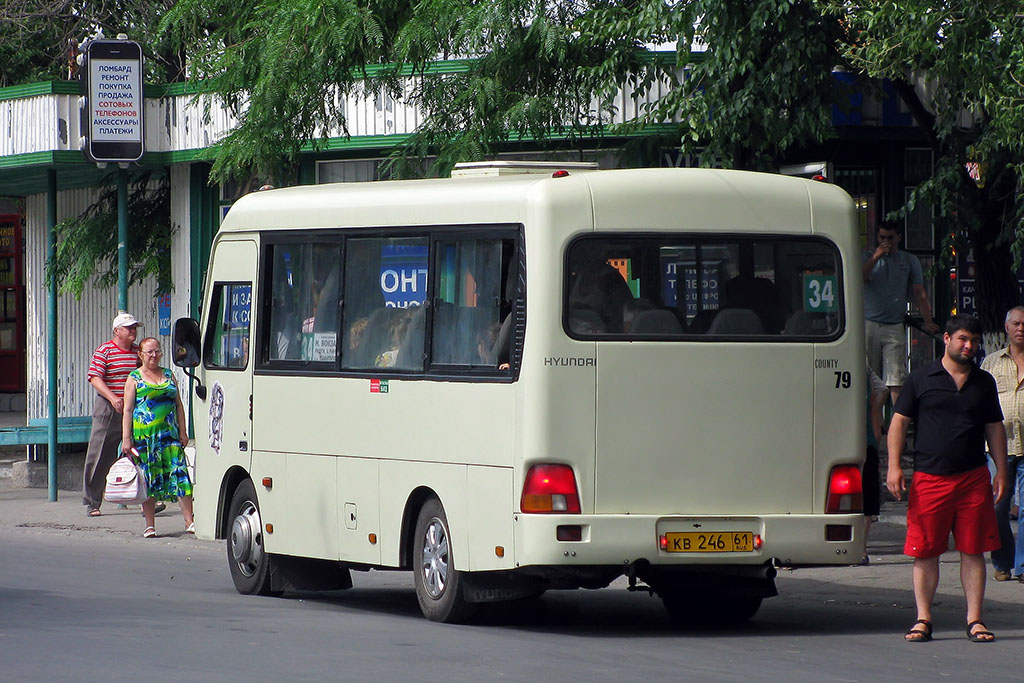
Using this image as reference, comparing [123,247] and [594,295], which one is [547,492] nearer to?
[594,295]

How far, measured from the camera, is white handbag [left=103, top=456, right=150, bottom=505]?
53.1 feet

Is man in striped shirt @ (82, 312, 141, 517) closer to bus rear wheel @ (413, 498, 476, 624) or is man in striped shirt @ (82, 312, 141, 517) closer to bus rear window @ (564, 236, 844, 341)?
bus rear wheel @ (413, 498, 476, 624)

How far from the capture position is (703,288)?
33.9ft

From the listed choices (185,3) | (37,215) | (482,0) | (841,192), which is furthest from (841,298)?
(37,215)

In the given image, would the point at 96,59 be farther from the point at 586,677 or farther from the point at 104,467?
the point at 586,677

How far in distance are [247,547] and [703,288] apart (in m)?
3.94

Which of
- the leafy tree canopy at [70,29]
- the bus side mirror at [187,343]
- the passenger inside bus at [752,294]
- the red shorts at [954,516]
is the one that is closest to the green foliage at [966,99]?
the passenger inside bus at [752,294]

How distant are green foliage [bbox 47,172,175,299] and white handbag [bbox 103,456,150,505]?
18.7ft

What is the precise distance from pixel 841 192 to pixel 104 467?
9604 millimetres

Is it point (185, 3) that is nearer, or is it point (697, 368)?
point (697, 368)

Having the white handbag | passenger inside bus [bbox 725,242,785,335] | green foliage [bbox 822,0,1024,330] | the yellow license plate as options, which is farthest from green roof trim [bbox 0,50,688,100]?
the yellow license plate

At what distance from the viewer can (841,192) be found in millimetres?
10648

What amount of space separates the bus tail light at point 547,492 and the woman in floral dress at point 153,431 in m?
7.20

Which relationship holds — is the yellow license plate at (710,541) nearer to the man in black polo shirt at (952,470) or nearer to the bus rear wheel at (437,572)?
A: the man in black polo shirt at (952,470)
